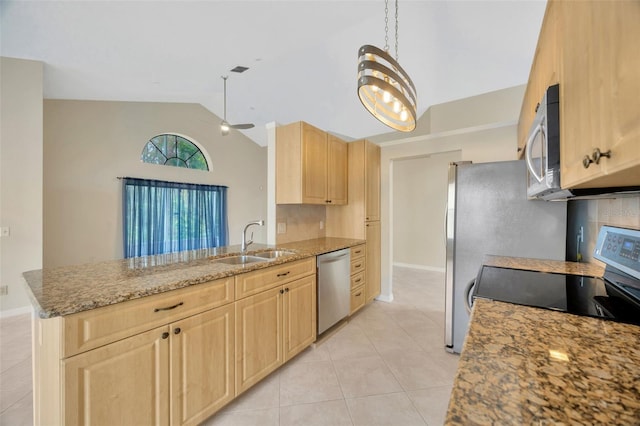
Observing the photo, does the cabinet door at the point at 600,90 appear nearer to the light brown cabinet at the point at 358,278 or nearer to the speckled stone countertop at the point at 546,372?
the speckled stone countertop at the point at 546,372

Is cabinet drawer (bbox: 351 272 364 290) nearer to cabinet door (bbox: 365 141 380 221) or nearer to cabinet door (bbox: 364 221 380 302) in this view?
cabinet door (bbox: 364 221 380 302)

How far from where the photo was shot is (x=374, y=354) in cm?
232

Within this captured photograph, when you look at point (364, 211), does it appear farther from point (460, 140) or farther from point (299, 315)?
point (299, 315)

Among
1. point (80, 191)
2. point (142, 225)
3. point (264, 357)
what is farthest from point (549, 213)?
point (80, 191)

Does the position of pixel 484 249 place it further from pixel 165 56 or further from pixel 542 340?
pixel 165 56

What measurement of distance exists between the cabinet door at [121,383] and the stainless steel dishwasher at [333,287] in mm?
1388

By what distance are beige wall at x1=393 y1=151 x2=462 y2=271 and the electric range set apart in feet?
14.3

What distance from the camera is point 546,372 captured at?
0.57 m

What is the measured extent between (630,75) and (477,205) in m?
1.93

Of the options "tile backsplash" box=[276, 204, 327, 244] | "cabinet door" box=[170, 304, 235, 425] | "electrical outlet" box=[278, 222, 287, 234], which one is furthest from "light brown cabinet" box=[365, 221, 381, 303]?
"cabinet door" box=[170, 304, 235, 425]

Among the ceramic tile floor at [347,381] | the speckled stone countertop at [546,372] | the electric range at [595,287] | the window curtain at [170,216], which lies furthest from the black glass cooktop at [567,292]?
the window curtain at [170,216]

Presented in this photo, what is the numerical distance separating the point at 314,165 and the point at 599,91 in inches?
93.3

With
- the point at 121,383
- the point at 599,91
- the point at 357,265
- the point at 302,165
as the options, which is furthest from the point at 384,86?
the point at 357,265

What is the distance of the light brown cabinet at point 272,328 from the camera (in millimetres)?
1700
